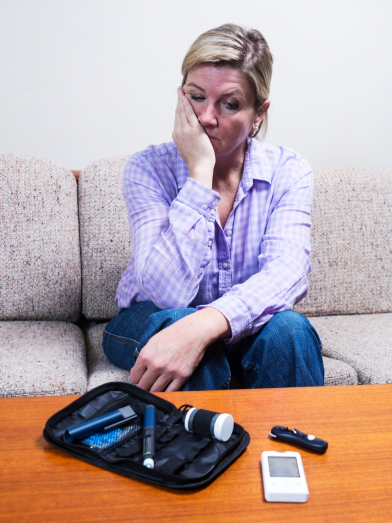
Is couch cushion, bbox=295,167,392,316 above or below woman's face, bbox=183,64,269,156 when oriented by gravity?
below

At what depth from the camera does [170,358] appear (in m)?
0.87

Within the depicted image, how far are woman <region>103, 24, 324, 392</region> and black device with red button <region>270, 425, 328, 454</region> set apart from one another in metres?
0.27

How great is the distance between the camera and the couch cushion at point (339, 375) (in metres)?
1.18

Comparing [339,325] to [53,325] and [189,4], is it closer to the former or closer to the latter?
[53,325]

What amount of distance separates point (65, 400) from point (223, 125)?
0.72 metres

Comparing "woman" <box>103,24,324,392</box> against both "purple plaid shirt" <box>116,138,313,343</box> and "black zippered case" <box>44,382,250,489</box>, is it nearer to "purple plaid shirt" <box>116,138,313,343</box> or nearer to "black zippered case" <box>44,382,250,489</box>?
"purple plaid shirt" <box>116,138,313,343</box>

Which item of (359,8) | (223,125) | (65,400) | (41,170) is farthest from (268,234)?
(359,8)

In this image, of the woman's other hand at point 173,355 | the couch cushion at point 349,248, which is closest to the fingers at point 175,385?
the woman's other hand at point 173,355

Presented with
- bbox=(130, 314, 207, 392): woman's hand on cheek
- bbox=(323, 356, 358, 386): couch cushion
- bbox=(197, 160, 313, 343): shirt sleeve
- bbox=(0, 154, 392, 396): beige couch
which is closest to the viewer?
bbox=(130, 314, 207, 392): woman's hand on cheek

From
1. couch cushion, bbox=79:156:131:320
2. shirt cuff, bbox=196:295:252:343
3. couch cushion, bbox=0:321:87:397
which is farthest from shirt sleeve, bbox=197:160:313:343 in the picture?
couch cushion, bbox=79:156:131:320

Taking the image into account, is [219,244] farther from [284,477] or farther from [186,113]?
[284,477]

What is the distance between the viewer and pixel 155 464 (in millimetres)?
566

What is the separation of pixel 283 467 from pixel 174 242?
0.58m

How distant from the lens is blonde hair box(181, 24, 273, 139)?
3.54 ft
